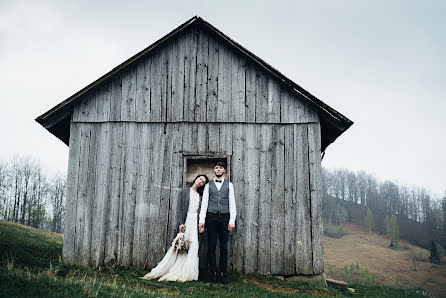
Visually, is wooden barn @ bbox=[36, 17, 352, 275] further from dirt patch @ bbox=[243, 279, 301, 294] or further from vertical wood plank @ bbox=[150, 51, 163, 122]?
dirt patch @ bbox=[243, 279, 301, 294]

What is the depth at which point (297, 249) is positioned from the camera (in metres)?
8.25

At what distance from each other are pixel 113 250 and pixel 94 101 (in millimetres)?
3522

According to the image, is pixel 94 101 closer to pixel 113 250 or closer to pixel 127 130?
pixel 127 130

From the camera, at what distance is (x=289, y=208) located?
8406mm

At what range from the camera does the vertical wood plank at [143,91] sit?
8805 mm

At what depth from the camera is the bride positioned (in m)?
7.39

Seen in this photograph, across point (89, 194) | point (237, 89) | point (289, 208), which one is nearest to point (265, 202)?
point (289, 208)

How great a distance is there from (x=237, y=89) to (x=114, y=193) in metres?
3.77

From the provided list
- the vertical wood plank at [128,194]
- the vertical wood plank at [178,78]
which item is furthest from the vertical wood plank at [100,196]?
the vertical wood plank at [178,78]

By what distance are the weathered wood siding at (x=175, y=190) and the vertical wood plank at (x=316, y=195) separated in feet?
0.07

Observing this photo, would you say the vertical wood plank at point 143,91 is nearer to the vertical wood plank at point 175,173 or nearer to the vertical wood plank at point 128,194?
the vertical wood plank at point 128,194

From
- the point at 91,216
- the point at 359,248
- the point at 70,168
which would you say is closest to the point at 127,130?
the point at 70,168

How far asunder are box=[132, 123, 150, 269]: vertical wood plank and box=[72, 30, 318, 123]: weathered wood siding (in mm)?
475

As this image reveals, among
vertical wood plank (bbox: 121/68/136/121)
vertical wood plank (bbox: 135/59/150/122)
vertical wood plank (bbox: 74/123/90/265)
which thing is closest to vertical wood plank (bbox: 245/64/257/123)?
vertical wood plank (bbox: 135/59/150/122)
